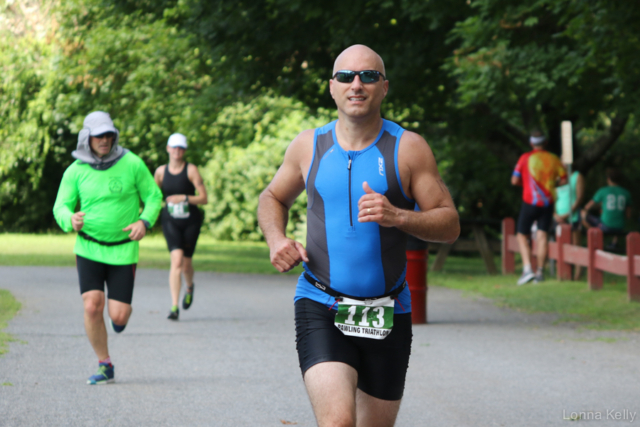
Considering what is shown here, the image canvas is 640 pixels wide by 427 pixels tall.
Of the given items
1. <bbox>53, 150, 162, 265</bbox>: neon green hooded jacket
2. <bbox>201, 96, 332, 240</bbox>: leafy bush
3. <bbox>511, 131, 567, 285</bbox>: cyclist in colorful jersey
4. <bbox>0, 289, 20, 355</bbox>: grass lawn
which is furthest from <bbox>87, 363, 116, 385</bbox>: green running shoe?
<bbox>201, 96, 332, 240</bbox>: leafy bush

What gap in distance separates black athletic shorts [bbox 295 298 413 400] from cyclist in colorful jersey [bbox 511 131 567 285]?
34.3 ft

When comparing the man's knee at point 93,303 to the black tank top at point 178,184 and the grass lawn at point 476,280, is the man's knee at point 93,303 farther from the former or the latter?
the grass lawn at point 476,280

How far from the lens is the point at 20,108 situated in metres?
27.3

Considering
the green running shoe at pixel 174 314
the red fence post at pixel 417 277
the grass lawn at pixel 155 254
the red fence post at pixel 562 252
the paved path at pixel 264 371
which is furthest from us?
the grass lawn at pixel 155 254

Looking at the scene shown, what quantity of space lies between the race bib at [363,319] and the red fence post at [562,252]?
1091 cm

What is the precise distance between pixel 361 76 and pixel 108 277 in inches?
145

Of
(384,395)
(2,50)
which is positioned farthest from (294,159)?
(2,50)

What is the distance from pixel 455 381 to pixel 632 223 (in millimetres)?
20492

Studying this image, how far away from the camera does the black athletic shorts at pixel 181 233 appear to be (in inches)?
414

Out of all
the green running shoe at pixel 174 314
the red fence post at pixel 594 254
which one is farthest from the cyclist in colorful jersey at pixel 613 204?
the green running shoe at pixel 174 314

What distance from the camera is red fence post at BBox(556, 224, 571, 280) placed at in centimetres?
1412

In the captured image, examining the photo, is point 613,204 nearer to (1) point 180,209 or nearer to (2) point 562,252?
(2) point 562,252

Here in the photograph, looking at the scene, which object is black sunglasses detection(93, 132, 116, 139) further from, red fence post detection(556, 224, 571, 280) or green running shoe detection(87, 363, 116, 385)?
red fence post detection(556, 224, 571, 280)

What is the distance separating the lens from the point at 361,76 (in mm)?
3766
